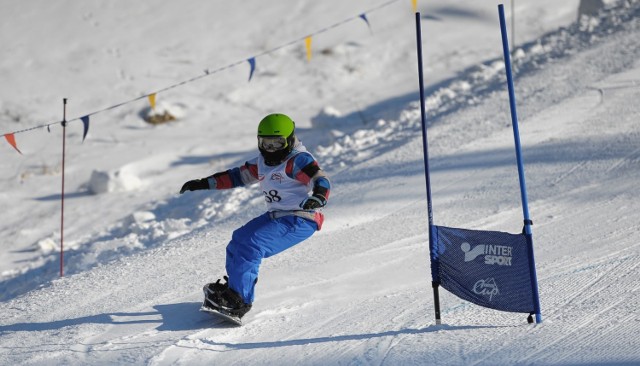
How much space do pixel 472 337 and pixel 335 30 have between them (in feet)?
46.8

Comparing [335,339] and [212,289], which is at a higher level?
[212,289]

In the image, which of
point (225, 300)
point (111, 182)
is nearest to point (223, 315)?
point (225, 300)

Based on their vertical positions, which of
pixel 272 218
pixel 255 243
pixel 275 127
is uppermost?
pixel 275 127

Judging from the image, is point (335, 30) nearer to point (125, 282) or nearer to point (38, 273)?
point (38, 273)

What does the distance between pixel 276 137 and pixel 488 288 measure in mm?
1798

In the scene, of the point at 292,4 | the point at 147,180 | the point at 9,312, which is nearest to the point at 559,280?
the point at 9,312

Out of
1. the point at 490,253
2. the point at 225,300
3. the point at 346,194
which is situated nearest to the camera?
the point at 490,253

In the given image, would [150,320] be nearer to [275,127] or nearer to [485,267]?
[275,127]

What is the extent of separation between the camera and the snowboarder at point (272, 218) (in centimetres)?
591

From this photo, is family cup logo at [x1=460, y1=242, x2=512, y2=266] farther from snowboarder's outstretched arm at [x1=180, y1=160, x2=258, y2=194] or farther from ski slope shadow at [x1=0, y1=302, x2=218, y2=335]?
ski slope shadow at [x1=0, y1=302, x2=218, y2=335]

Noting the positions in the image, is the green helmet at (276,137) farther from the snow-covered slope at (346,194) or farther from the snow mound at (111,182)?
the snow mound at (111,182)

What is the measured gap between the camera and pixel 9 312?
7074 millimetres

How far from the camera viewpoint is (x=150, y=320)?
6.41 metres

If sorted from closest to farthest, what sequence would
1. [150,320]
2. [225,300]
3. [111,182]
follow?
1. [225,300]
2. [150,320]
3. [111,182]
